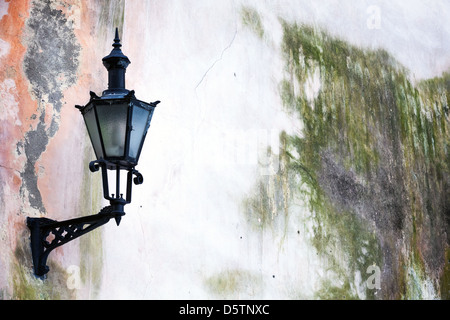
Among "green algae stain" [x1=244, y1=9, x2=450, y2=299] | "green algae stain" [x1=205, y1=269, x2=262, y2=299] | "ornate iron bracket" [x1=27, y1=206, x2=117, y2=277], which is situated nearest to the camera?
"ornate iron bracket" [x1=27, y1=206, x2=117, y2=277]

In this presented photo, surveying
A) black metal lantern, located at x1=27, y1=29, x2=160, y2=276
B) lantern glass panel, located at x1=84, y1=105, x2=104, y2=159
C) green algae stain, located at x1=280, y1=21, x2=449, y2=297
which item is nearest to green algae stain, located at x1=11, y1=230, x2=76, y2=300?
black metal lantern, located at x1=27, y1=29, x2=160, y2=276

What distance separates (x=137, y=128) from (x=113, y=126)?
0.31ft

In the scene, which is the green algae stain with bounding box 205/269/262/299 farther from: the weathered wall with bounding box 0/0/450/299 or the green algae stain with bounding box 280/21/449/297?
the green algae stain with bounding box 280/21/449/297

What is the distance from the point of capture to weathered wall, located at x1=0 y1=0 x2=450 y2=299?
350 cm

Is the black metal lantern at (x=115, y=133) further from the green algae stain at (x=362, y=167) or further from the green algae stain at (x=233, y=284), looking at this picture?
the green algae stain at (x=362, y=167)

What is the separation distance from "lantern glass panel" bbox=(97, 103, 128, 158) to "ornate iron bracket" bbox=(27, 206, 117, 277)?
0.32 m

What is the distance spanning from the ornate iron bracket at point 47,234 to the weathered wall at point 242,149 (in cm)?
5

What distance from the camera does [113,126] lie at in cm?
305

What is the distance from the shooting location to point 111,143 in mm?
3041

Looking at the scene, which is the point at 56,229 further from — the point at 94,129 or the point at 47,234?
the point at 94,129

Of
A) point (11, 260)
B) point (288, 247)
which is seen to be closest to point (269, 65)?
point (288, 247)

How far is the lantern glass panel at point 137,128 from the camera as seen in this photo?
121 inches

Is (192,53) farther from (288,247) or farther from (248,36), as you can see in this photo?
(288,247)

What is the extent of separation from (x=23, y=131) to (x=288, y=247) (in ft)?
5.43
